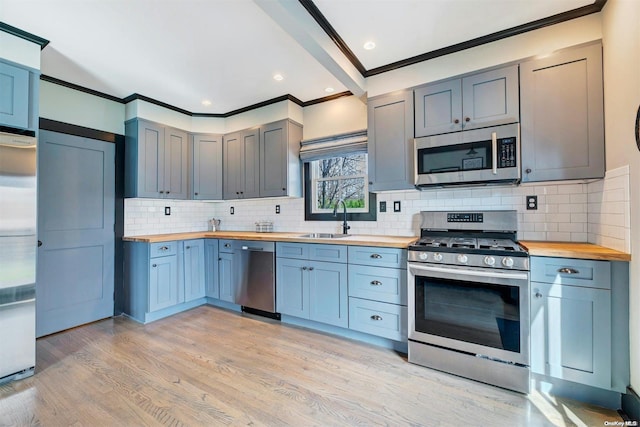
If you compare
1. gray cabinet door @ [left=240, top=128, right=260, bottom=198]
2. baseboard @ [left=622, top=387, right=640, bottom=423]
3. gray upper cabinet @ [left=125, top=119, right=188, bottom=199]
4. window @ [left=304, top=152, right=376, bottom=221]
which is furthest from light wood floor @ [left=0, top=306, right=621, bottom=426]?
gray cabinet door @ [left=240, top=128, right=260, bottom=198]

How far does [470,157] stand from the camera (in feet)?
7.52

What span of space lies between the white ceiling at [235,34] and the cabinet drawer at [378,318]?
6.74 ft

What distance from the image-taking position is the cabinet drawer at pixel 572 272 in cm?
165

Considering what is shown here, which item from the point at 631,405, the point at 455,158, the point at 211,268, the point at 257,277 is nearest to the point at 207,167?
the point at 211,268

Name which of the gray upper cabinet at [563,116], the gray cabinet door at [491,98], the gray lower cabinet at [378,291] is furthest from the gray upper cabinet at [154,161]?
the gray upper cabinet at [563,116]

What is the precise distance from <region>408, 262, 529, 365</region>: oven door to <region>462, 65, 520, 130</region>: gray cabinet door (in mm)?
1204

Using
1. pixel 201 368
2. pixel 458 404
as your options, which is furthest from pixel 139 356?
pixel 458 404

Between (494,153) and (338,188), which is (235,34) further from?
(494,153)

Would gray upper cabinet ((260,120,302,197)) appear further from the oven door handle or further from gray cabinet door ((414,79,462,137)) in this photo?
the oven door handle

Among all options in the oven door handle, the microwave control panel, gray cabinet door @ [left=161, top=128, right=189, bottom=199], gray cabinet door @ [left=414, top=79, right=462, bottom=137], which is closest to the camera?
the oven door handle

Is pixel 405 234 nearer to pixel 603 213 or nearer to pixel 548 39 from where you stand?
pixel 603 213

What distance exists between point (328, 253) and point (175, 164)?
7.89 feet

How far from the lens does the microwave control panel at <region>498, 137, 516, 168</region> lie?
2139 millimetres

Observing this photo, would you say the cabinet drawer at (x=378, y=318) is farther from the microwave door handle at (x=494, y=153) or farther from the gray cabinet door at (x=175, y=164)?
the gray cabinet door at (x=175, y=164)
